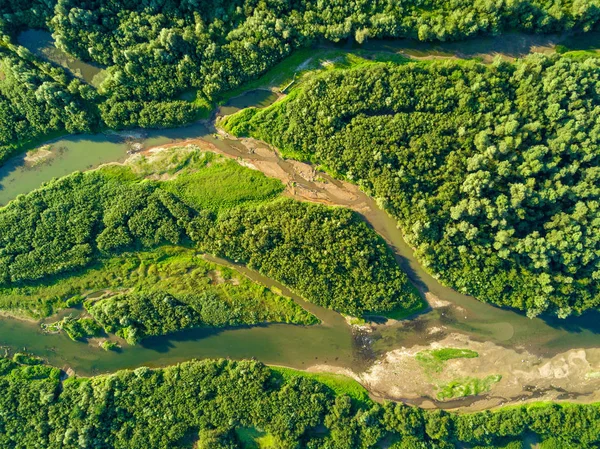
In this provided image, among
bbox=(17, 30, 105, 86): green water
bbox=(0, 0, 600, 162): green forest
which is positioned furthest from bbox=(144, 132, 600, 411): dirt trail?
bbox=(17, 30, 105, 86): green water

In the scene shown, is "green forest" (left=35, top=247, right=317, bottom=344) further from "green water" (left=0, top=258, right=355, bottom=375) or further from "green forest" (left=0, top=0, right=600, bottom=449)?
"green water" (left=0, top=258, right=355, bottom=375)

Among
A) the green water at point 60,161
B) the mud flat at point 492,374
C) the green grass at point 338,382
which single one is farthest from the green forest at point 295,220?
the green water at point 60,161

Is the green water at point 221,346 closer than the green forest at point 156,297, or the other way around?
the green forest at point 156,297

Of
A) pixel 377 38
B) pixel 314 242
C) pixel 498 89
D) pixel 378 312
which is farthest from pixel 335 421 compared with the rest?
pixel 377 38

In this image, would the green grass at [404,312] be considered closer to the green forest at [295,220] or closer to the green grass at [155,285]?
the green forest at [295,220]

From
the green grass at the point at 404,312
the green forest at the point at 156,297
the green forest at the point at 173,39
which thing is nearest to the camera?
the green forest at the point at 173,39

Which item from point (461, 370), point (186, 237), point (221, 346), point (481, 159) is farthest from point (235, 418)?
point (481, 159)
